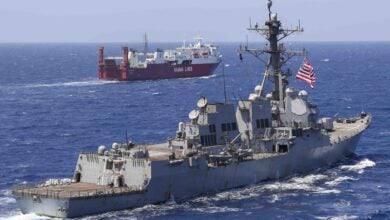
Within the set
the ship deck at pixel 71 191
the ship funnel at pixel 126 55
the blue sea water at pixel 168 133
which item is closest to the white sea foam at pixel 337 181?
the blue sea water at pixel 168 133

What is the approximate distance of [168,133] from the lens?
75.6m

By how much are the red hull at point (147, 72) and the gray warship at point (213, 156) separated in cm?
8828

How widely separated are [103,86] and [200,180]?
89348 millimetres

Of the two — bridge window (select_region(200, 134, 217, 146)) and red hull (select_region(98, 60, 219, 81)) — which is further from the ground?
red hull (select_region(98, 60, 219, 81))

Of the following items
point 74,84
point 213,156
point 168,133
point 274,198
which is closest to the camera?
point 274,198

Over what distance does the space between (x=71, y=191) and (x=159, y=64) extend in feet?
351

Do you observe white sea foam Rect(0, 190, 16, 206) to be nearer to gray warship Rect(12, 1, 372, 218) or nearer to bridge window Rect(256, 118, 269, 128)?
gray warship Rect(12, 1, 372, 218)

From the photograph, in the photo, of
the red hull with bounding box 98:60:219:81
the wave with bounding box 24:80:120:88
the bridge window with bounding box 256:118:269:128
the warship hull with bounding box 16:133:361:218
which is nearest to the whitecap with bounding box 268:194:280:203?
the warship hull with bounding box 16:133:361:218

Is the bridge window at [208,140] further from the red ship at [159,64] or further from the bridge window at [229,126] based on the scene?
the red ship at [159,64]

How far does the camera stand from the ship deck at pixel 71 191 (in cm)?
4275

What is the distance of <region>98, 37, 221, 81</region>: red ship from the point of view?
486 ft

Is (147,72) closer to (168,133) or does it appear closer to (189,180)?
(168,133)

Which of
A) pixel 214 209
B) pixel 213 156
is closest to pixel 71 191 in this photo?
pixel 214 209

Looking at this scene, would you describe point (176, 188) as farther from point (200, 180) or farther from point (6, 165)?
point (6, 165)
